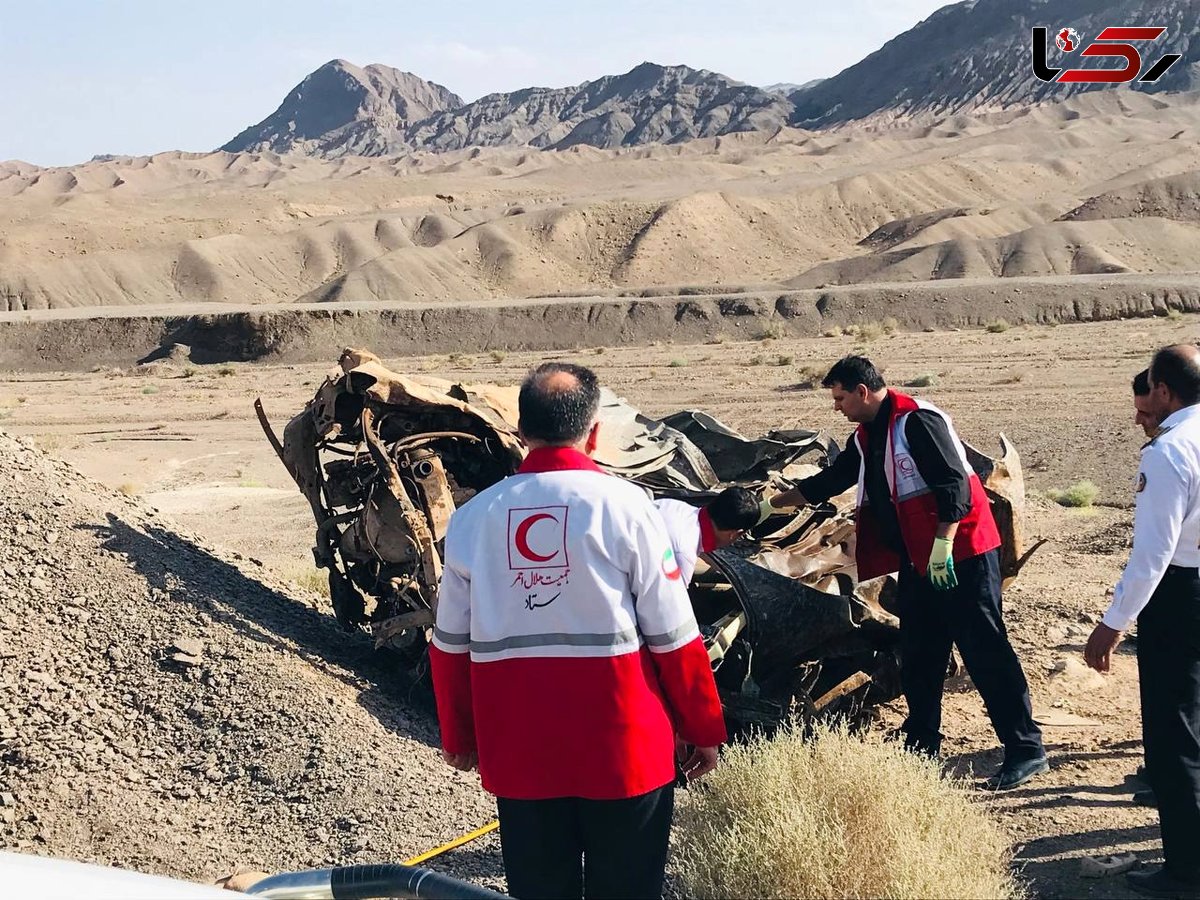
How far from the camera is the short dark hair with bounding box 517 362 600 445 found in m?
3.46

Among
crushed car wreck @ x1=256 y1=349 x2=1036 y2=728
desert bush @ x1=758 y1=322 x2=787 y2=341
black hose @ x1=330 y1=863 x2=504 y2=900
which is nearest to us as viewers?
black hose @ x1=330 y1=863 x2=504 y2=900

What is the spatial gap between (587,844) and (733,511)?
1340 millimetres

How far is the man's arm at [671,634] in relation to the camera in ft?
11.1

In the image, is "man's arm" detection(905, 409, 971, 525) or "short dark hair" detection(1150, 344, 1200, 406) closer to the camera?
"short dark hair" detection(1150, 344, 1200, 406)

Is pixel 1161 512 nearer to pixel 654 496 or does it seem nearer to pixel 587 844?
pixel 587 844

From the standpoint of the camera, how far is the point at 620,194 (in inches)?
3649

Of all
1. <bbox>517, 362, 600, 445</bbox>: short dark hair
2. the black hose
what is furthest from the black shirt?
the black hose

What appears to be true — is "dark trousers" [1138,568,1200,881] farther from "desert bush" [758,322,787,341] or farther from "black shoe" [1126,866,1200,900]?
"desert bush" [758,322,787,341]

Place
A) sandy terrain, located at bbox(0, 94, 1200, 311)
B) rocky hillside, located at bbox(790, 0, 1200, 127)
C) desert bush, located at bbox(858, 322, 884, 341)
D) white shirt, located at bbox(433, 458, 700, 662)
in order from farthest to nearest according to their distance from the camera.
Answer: rocky hillside, located at bbox(790, 0, 1200, 127) → sandy terrain, located at bbox(0, 94, 1200, 311) → desert bush, located at bbox(858, 322, 884, 341) → white shirt, located at bbox(433, 458, 700, 662)

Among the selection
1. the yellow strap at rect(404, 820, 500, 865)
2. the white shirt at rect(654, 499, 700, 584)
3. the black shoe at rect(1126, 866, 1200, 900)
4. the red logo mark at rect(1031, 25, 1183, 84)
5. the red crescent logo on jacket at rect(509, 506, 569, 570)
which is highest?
the red logo mark at rect(1031, 25, 1183, 84)

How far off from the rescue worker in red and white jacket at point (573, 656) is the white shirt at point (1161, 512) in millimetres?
2178

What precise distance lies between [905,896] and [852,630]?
8.69ft

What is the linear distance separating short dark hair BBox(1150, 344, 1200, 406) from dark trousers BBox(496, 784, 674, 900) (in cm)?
282

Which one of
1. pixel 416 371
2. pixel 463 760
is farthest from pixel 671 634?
pixel 416 371
